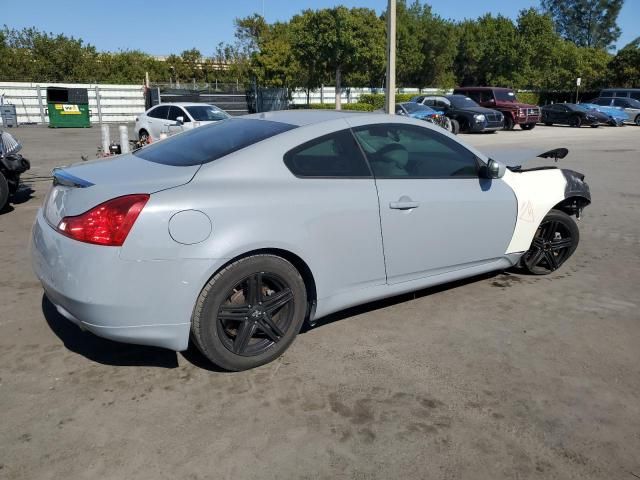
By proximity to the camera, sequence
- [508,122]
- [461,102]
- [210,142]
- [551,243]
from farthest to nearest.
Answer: [508,122]
[461,102]
[551,243]
[210,142]

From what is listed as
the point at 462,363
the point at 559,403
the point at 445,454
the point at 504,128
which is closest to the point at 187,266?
the point at 445,454

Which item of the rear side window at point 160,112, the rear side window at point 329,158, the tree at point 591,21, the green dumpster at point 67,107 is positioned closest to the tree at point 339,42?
the green dumpster at point 67,107

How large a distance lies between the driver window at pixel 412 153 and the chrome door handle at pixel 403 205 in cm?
20

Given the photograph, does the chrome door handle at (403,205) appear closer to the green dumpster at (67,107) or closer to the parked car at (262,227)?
the parked car at (262,227)

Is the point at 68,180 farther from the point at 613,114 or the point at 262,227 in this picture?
the point at 613,114

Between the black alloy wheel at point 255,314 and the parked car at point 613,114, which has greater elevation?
the parked car at point 613,114

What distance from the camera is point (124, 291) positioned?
2.85m

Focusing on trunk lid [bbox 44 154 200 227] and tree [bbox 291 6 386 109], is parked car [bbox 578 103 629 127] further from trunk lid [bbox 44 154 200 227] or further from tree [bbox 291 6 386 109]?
trunk lid [bbox 44 154 200 227]

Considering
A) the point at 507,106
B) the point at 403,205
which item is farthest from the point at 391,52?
the point at 507,106

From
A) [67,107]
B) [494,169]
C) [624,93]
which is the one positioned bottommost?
[494,169]

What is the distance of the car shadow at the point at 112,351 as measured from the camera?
3412mm

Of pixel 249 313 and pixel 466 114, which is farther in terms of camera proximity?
pixel 466 114

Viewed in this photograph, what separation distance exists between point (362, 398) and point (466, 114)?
21145 millimetres

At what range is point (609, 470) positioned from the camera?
8.17ft
